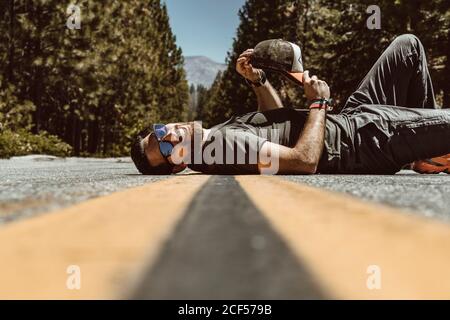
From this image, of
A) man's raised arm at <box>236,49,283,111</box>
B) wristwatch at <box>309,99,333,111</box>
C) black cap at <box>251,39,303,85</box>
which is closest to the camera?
wristwatch at <box>309,99,333,111</box>

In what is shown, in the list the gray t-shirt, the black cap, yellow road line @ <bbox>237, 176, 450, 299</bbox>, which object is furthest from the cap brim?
yellow road line @ <bbox>237, 176, 450, 299</bbox>

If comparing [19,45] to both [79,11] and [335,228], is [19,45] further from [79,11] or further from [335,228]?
[335,228]

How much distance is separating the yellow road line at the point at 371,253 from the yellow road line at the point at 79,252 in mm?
183

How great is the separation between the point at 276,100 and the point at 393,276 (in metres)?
3.93

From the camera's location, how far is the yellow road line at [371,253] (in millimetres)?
450

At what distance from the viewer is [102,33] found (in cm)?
2059

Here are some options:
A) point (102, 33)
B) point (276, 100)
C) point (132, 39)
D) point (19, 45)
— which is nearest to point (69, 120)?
point (132, 39)

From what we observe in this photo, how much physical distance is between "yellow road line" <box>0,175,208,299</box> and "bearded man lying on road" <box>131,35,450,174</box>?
2238 millimetres

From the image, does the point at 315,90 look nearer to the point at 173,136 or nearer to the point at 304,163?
the point at 304,163

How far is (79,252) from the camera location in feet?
1.82

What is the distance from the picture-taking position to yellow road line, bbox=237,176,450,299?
0.45m

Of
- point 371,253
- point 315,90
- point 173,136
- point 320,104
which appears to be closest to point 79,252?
point 371,253

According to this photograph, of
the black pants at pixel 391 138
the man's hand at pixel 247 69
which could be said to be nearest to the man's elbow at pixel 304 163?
the black pants at pixel 391 138

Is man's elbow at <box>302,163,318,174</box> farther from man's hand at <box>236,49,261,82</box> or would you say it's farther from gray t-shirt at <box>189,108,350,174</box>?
man's hand at <box>236,49,261,82</box>
